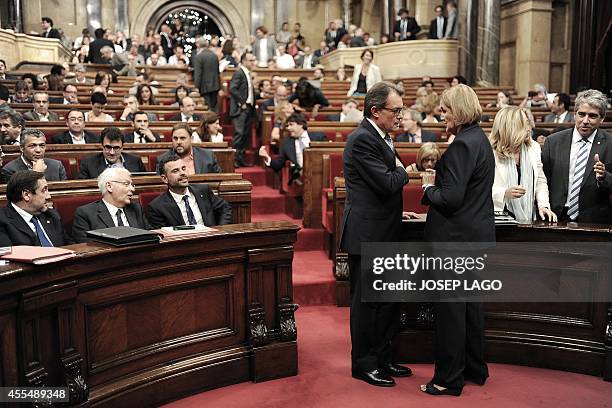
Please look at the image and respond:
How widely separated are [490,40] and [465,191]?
31.3 feet

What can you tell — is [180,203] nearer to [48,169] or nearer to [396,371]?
[48,169]

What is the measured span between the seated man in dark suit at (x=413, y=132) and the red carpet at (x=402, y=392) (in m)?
3.32

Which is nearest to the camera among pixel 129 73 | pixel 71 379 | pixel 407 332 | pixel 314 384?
pixel 71 379

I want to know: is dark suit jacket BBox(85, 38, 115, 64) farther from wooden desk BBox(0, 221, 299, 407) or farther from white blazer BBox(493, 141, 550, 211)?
white blazer BBox(493, 141, 550, 211)

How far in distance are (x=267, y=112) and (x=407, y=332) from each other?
4.96 meters

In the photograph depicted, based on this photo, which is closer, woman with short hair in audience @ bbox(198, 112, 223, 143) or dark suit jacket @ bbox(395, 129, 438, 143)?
woman with short hair in audience @ bbox(198, 112, 223, 143)

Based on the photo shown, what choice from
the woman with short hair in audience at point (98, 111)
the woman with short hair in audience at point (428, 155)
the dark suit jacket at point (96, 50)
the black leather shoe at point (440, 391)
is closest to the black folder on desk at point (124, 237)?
the black leather shoe at point (440, 391)

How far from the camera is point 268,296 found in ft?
10.6

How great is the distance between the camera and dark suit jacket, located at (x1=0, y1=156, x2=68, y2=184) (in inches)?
169

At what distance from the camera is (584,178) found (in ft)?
11.5

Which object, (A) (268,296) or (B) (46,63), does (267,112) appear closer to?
(A) (268,296)

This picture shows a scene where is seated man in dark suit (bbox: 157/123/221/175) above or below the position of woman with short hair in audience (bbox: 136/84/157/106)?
below

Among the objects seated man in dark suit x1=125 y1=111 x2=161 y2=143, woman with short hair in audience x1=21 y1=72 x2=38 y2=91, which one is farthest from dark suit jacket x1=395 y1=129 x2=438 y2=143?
woman with short hair in audience x1=21 y1=72 x2=38 y2=91

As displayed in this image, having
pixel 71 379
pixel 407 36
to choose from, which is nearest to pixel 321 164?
pixel 71 379
